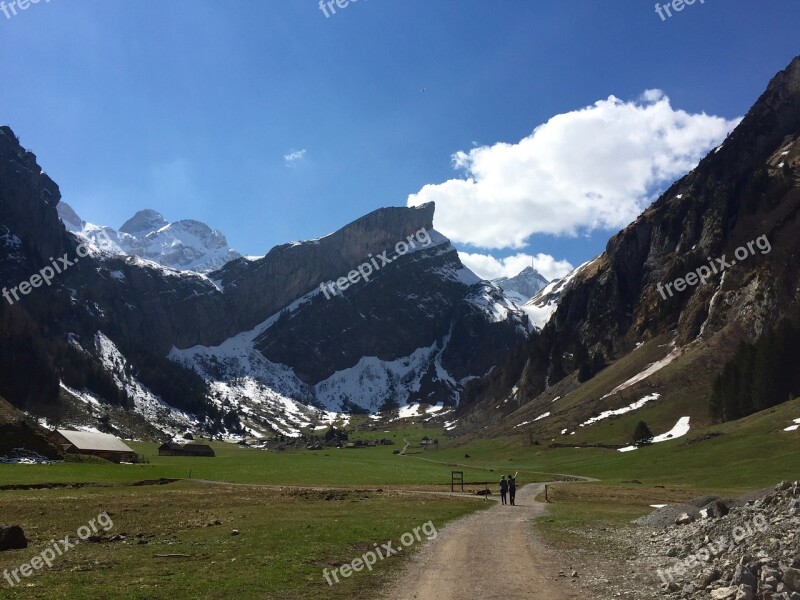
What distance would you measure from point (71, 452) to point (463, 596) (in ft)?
401

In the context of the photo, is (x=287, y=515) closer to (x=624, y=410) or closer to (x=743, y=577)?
(x=743, y=577)

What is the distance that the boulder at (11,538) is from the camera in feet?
81.8

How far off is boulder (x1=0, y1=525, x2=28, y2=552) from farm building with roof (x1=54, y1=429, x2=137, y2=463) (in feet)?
346

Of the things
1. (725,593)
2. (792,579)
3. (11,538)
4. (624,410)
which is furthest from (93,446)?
(792,579)

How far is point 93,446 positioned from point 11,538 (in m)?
110

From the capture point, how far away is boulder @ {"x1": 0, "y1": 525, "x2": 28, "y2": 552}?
24922 millimetres

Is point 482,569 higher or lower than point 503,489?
higher

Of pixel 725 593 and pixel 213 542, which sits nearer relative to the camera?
pixel 725 593

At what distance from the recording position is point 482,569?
71.2 ft

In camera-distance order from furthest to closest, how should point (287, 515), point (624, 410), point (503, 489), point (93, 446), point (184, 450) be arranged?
1. point (184, 450)
2. point (624, 410)
3. point (93, 446)
4. point (503, 489)
5. point (287, 515)

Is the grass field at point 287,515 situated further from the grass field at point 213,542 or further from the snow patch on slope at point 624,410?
the snow patch on slope at point 624,410

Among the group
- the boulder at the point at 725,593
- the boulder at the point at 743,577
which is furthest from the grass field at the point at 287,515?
the boulder at the point at 743,577

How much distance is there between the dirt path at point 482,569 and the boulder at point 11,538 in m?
16.8

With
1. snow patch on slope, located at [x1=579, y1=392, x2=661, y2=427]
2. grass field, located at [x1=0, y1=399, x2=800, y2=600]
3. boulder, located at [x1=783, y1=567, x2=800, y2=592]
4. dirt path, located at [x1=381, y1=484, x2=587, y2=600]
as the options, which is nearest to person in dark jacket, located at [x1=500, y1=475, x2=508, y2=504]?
grass field, located at [x1=0, y1=399, x2=800, y2=600]
